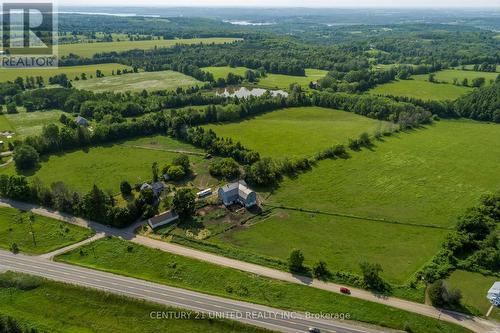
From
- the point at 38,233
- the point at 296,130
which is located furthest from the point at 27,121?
the point at 296,130

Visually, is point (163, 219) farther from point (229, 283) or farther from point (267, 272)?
point (267, 272)

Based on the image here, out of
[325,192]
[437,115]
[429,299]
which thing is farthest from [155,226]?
[437,115]

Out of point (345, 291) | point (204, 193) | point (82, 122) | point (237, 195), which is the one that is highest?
point (82, 122)

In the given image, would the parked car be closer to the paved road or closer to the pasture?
the paved road

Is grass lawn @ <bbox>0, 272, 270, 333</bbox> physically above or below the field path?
below

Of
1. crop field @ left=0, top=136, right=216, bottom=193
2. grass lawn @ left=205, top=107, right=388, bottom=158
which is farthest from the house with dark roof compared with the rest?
grass lawn @ left=205, top=107, right=388, bottom=158

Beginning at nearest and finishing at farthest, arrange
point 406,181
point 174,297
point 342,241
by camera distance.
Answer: point 174,297 → point 342,241 → point 406,181

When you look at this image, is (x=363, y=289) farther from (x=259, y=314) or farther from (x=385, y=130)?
(x=385, y=130)
